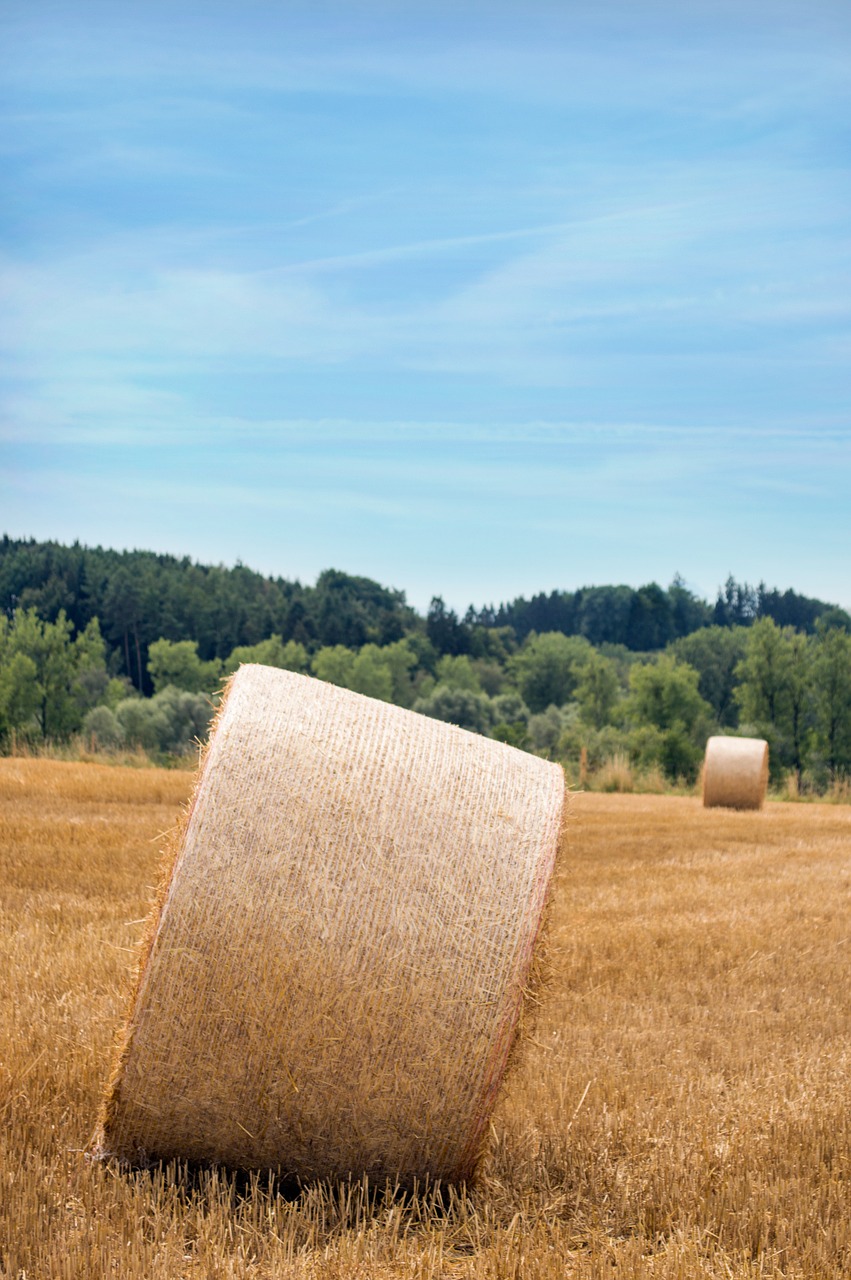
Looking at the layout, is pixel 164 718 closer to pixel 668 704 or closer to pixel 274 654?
pixel 274 654

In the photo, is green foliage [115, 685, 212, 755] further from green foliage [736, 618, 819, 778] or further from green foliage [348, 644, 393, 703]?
green foliage [736, 618, 819, 778]

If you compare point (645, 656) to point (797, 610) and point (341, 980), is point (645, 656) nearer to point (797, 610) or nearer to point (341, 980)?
point (797, 610)

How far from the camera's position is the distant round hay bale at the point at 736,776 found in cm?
2211

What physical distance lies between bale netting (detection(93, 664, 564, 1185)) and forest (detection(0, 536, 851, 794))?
1813 cm

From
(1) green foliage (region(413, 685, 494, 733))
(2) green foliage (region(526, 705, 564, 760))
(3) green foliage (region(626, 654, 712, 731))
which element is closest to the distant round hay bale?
(3) green foliage (region(626, 654, 712, 731))

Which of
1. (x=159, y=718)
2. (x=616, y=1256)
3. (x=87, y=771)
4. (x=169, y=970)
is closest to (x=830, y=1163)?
(x=616, y=1256)

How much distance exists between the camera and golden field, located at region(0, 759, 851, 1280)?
12.0ft

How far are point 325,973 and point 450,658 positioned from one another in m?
123

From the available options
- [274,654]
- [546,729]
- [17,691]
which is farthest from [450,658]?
[17,691]

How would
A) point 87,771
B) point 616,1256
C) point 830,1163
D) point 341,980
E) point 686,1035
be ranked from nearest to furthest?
1. point 616,1256
2. point 341,980
3. point 830,1163
4. point 686,1035
5. point 87,771

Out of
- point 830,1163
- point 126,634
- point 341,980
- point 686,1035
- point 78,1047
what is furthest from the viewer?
point 126,634

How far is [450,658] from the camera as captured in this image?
127 metres

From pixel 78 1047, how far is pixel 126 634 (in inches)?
4795

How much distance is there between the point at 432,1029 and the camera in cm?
404
